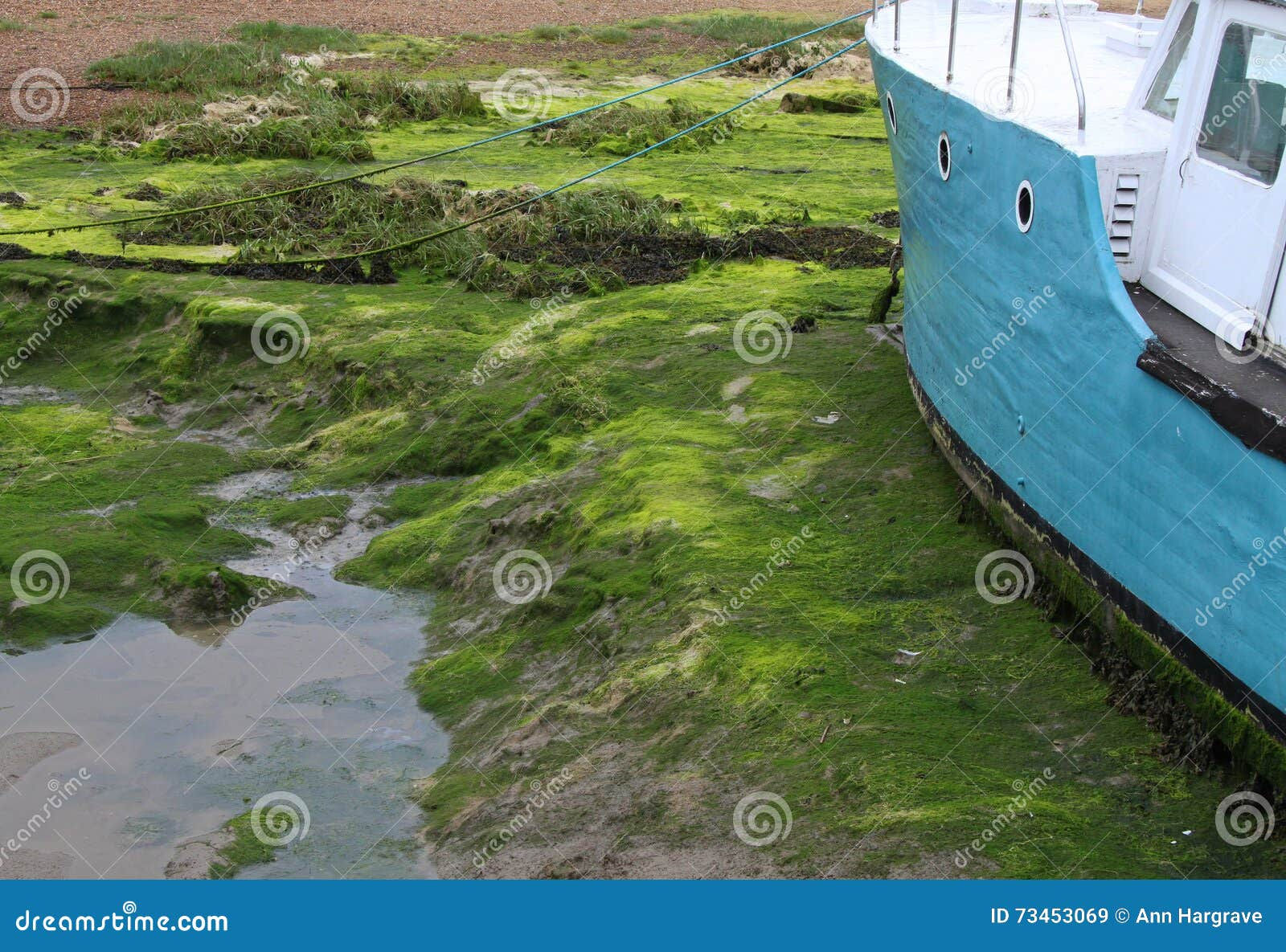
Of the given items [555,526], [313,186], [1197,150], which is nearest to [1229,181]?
[1197,150]

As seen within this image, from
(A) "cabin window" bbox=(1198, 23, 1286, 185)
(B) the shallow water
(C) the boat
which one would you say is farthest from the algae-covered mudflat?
(A) "cabin window" bbox=(1198, 23, 1286, 185)

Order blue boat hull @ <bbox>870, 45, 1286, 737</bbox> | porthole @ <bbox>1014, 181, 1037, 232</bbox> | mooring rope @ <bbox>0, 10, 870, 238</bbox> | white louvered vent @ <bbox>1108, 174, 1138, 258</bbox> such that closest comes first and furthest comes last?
blue boat hull @ <bbox>870, 45, 1286, 737</bbox>, white louvered vent @ <bbox>1108, 174, 1138, 258</bbox>, porthole @ <bbox>1014, 181, 1037, 232</bbox>, mooring rope @ <bbox>0, 10, 870, 238</bbox>

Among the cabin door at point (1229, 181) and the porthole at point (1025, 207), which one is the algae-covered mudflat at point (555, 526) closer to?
the cabin door at point (1229, 181)

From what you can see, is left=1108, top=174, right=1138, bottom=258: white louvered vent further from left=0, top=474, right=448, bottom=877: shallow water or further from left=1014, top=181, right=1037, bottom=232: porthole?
left=0, top=474, right=448, bottom=877: shallow water

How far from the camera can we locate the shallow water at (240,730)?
23.4 ft

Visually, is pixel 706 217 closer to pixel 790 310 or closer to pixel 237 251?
pixel 790 310

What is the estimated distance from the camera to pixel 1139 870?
217 inches

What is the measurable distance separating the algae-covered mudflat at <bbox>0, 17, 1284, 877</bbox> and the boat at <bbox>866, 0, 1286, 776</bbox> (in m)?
0.49

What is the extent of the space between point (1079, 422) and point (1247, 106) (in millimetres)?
1639

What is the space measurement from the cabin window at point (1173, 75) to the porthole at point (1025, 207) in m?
0.82

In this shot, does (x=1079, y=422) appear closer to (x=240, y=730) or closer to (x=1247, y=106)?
(x=1247, y=106)

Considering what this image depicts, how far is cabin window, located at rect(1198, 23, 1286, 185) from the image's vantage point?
6.08 metres

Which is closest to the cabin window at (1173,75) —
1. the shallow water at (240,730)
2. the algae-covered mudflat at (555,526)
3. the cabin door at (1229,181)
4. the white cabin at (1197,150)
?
the white cabin at (1197,150)

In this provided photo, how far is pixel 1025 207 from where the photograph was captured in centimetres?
736
